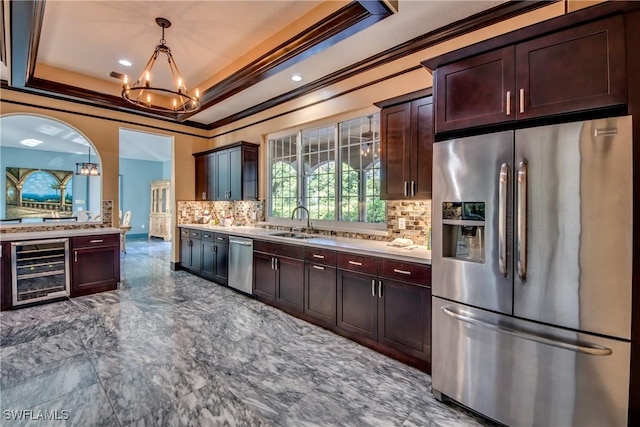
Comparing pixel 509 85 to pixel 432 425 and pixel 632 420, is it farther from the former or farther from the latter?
pixel 432 425

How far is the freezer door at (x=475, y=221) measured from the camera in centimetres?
179

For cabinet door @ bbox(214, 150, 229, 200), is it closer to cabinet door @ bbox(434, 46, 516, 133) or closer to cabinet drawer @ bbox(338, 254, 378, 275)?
cabinet drawer @ bbox(338, 254, 378, 275)

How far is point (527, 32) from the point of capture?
68.0 inches

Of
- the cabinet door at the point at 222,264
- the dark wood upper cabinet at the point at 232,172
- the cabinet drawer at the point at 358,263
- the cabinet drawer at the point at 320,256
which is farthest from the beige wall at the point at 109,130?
the cabinet drawer at the point at 358,263

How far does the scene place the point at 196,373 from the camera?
93.4 inches

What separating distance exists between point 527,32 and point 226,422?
9.52ft

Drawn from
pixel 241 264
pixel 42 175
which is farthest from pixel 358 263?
pixel 42 175

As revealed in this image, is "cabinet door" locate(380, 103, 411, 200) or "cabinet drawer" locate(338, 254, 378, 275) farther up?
"cabinet door" locate(380, 103, 411, 200)

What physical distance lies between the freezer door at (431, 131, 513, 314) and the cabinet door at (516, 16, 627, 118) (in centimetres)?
25

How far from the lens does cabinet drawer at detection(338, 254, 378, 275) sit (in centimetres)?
275

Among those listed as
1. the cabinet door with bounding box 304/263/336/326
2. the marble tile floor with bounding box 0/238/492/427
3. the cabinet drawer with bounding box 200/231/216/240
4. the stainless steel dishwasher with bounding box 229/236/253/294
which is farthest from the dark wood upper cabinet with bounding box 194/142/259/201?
the cabinet door with bounding box 304/263/336/326

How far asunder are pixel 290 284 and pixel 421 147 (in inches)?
83.2

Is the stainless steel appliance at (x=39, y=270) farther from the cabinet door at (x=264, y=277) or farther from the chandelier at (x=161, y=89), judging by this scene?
the cabinet door at (x=264, y=277)

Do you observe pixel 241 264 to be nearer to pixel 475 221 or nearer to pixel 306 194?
pixel 306 194
